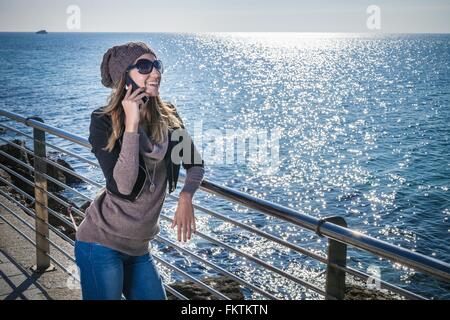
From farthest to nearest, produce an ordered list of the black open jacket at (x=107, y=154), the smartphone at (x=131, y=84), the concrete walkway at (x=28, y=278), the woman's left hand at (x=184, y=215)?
the concrete walkway at (x=28, y=278) < the woman's left hand at (x=184, y=215) < the smartphone at (x=131, y=84) < the black open jacket at (x=107, y=154)

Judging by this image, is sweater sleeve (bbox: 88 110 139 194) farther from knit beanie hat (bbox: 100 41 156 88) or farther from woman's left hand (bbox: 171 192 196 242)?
woman's left hand (bbox: 171 192 196 242)

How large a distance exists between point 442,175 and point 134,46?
31.1 m

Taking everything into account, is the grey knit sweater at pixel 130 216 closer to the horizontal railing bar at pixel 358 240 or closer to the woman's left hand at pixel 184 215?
the woman's left hand at pixel 184 215

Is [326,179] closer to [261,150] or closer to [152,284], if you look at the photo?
[261,150]

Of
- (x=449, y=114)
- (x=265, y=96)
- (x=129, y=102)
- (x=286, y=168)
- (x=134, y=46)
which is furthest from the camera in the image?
(x=265, y=96)

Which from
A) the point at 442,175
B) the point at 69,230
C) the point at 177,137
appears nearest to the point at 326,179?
the point at 442,175

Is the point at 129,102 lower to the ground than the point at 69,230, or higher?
higher

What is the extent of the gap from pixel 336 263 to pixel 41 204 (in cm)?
325

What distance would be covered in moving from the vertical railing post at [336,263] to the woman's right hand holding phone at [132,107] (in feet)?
3.44

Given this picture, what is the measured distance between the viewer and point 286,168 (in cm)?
3128

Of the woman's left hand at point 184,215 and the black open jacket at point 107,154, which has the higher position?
the black open jacket at point 107,154

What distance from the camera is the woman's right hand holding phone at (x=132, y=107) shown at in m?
2.49

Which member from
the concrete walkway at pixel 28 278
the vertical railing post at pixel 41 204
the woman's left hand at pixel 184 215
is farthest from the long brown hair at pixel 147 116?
the concrete walkway at pixel 28 278

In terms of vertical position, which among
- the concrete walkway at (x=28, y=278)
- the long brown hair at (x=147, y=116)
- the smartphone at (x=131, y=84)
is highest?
the smartphone at (x=131, y=84)
